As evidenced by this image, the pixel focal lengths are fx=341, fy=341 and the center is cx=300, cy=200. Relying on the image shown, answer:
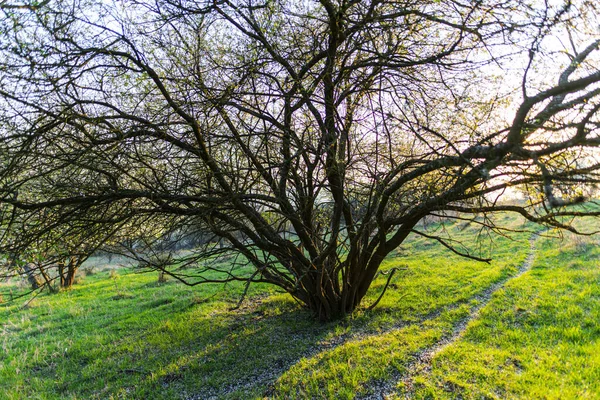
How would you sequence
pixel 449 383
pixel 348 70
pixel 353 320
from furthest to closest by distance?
pixel 353 320 < pixel 348 70 < pixel 449 383

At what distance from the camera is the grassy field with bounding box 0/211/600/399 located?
5309 millimetres

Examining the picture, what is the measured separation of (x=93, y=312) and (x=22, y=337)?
2.26 meters

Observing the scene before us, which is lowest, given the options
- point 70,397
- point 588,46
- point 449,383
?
point 449,383

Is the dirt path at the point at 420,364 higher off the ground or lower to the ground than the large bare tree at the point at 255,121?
lower

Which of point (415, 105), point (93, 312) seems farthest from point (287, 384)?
point (93, 312)

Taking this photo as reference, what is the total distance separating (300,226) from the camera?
7.14m

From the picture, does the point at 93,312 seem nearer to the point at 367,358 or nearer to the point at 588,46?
the point at 367,358

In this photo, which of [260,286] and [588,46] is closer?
[588,46]

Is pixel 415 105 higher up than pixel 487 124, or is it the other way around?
pixel 415 105

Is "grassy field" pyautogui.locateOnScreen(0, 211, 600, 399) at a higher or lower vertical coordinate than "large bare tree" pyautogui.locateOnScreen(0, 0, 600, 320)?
lower

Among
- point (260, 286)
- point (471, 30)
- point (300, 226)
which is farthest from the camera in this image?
point (260, 286)

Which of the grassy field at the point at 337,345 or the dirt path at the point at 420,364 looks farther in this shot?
the grassy field at the point at 337,345

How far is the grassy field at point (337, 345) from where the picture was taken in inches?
209

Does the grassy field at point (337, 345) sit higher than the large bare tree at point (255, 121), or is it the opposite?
the large bare tree at point (255, 121)
